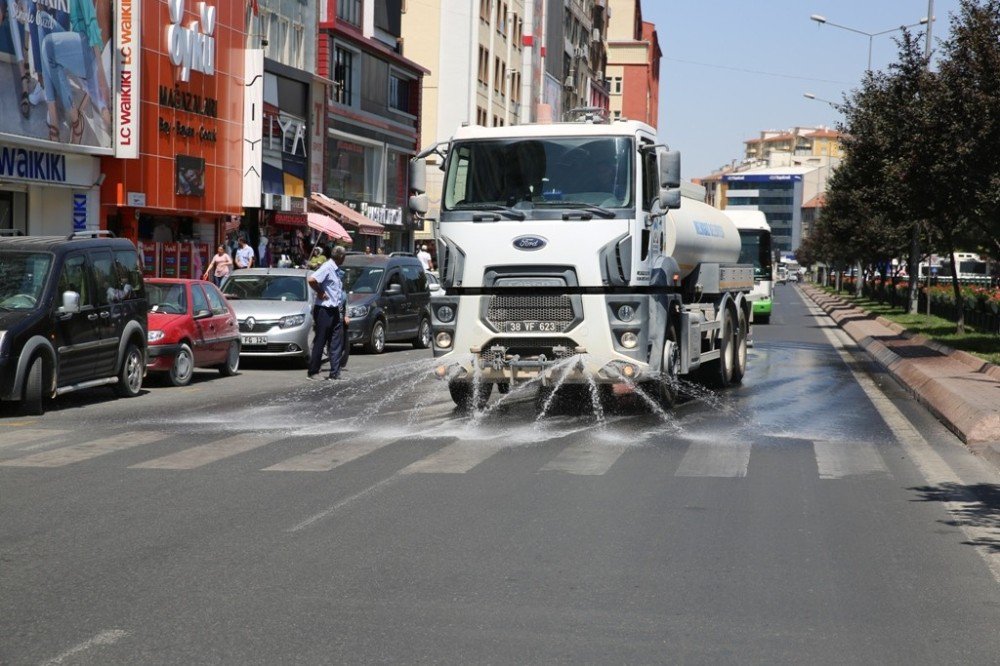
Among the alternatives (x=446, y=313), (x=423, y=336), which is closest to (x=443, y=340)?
(x=446, y=313)

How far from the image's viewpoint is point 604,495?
30.8 ft

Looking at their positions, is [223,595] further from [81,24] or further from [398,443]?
[81,24]

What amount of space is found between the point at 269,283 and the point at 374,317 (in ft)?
9.30

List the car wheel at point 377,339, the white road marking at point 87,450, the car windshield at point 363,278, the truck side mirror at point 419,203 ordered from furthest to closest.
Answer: the car windshield at point 363,278
the car wheel at point 377,339
the truck side mirror at point 419,203
the white road marking at point 87,450

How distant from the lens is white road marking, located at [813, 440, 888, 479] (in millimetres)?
10750

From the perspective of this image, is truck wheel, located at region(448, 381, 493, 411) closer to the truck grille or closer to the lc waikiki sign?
the truck grille

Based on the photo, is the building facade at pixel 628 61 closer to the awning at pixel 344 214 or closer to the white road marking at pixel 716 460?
the awning at pixel 344 214

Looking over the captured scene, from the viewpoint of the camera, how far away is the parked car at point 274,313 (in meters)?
21.9

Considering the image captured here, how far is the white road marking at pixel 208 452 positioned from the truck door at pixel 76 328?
3314 millimetres

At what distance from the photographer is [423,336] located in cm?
2828

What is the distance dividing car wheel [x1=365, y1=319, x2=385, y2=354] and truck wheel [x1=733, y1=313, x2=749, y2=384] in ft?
Result: 25.0

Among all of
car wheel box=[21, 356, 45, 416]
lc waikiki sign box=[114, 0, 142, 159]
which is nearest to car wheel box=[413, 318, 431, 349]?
lc waikiki sign box=[114, 0, 142, 159]

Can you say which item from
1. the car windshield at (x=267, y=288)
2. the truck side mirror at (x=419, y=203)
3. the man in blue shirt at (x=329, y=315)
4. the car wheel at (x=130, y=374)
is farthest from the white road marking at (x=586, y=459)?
the car windshield at (x=267, y=288)

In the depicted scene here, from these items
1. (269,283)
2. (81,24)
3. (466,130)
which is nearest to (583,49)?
(81,24)
